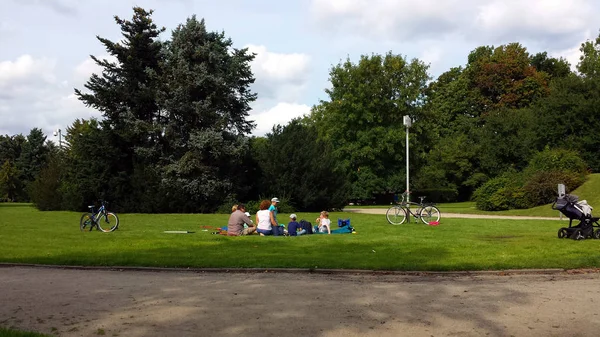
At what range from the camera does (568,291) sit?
8.23 meters

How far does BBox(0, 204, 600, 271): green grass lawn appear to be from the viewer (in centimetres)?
1102

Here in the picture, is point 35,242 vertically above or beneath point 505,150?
beneath

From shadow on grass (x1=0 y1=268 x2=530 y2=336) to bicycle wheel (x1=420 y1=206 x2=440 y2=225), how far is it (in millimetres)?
13153

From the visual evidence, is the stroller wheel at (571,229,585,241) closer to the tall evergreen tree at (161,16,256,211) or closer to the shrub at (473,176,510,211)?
the shrub at (473,176,510,211)

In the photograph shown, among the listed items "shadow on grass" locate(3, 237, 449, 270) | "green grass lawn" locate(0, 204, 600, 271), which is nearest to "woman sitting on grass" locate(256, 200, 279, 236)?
"green grass lawn" locate(0, 204, 600, 271)

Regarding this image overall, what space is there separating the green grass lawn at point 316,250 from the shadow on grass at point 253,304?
1.27 meters

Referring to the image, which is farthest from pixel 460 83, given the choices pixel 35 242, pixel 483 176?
pixel 35 242

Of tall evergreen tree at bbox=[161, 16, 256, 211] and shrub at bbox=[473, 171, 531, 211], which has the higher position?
tall evergreen tree at bbox=[161, 16, 256, 211]

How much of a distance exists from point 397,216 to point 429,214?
136cm

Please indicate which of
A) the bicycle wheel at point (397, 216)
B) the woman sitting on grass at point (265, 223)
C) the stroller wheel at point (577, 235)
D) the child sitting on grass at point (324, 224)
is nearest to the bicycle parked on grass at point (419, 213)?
the bicycle wheel at point (397, 216)

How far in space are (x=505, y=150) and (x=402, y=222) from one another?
34035 millimetres

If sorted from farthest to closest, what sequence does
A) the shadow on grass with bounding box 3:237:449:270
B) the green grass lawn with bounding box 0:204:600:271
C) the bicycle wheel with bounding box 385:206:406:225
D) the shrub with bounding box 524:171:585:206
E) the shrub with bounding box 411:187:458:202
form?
the shrub with bounding box 411:187:458:202
the shrub with bounding box 524:171:585:206
the bicycle wheel with bounding box 385:206:406:225
the green grass lawn with bounding box 0:204:600:271
the shadow on grass with bounding box 3:237:449:270

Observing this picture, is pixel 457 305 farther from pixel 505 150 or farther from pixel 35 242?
pixel 505 150

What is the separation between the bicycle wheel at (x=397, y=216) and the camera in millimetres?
22812
